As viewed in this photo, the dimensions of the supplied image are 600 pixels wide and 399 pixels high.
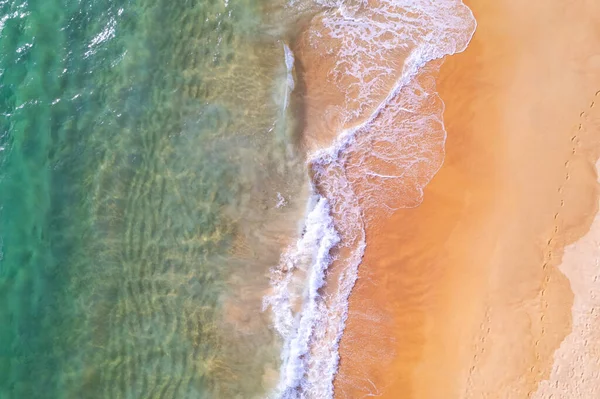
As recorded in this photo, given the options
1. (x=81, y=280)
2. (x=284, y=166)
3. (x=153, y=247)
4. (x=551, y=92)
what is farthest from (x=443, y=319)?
(x=81, y=280)

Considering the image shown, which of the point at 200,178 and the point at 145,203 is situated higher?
the point at 200,178

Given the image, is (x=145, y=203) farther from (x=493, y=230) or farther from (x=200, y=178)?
(x=493, y=230)

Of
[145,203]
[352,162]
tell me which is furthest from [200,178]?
[352,162]

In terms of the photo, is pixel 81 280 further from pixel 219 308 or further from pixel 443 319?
pixel 443 319

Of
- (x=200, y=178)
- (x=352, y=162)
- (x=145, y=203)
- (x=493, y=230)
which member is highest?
(x=200, y=178)

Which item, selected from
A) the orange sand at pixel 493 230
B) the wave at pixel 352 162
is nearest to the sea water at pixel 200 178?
the wave at pixel 352 162

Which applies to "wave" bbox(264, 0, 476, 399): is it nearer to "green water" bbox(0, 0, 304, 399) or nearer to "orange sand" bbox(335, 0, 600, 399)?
"orange sand" bbox(335, 0, 600, 399)
